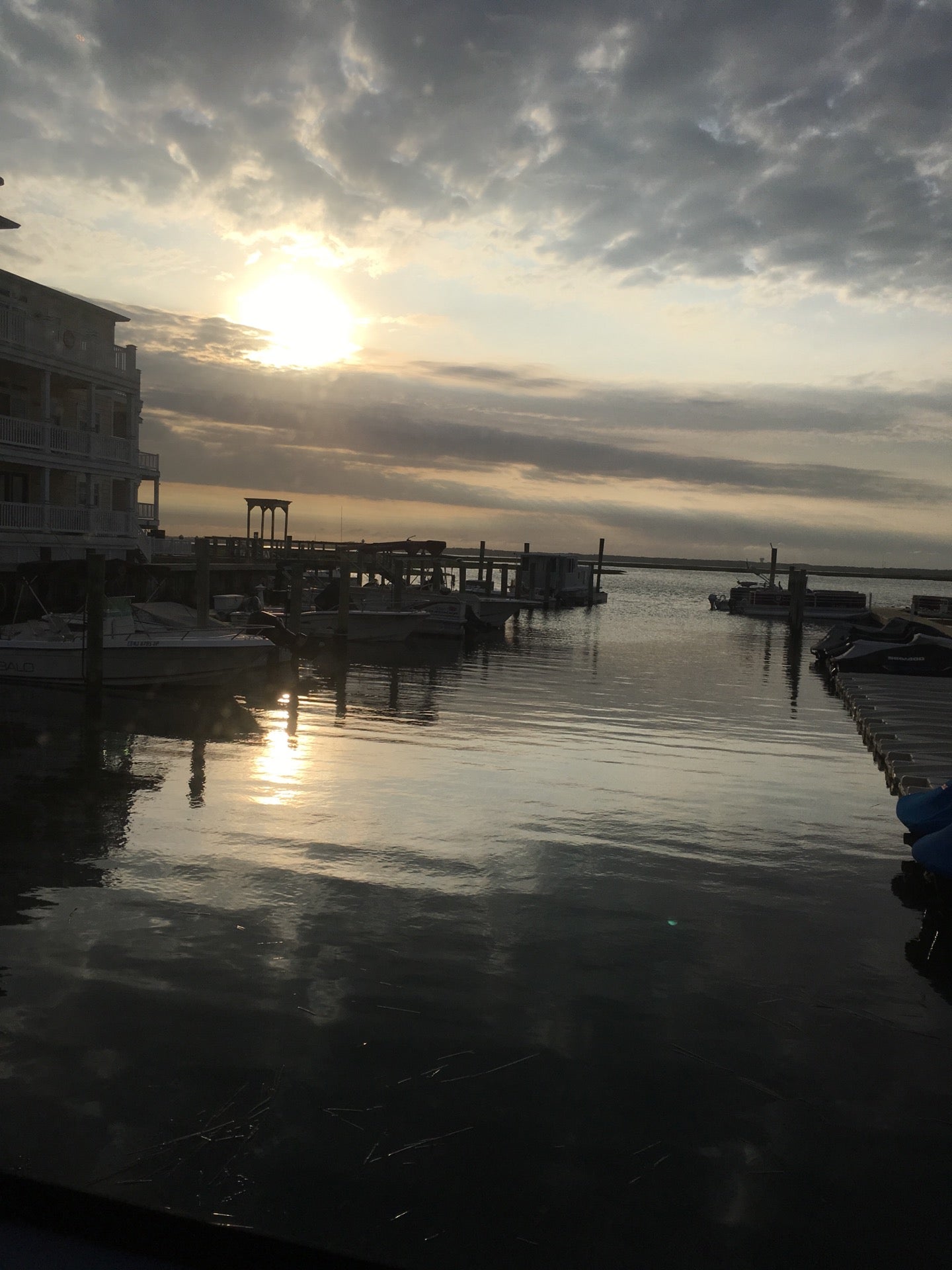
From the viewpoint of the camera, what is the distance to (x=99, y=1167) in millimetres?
5320

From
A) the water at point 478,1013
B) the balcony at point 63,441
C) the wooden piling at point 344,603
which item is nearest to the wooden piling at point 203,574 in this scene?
the wooden piling at point 344,603

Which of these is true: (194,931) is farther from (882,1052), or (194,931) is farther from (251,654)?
(251,654)

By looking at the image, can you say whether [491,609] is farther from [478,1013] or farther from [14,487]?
[478,1013]

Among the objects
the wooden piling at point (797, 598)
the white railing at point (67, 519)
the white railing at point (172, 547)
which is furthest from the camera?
the wooden piling at point (797, 598)

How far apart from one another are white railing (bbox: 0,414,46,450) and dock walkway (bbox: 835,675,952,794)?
2812 cm

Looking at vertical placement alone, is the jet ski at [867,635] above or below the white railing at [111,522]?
below

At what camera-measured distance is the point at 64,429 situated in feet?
119

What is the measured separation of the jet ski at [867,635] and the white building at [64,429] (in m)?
28.5

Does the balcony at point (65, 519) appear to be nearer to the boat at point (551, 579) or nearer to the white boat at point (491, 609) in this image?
the white boat at point (491, 609)

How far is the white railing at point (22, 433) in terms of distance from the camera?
34.0 meters

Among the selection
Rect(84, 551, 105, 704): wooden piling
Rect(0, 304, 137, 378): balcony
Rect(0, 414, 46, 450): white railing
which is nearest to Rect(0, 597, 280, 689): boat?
Rect(84, 551, 105, 704): wooden piling

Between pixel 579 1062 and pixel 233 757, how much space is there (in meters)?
11.8

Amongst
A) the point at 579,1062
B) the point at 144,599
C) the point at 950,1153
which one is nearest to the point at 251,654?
the point at 144,599

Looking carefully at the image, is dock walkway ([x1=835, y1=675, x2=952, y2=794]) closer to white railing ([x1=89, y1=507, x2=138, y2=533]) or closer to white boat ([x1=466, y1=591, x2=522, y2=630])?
white boat ([x1=466, y1=591, x2=522, y2=630])
